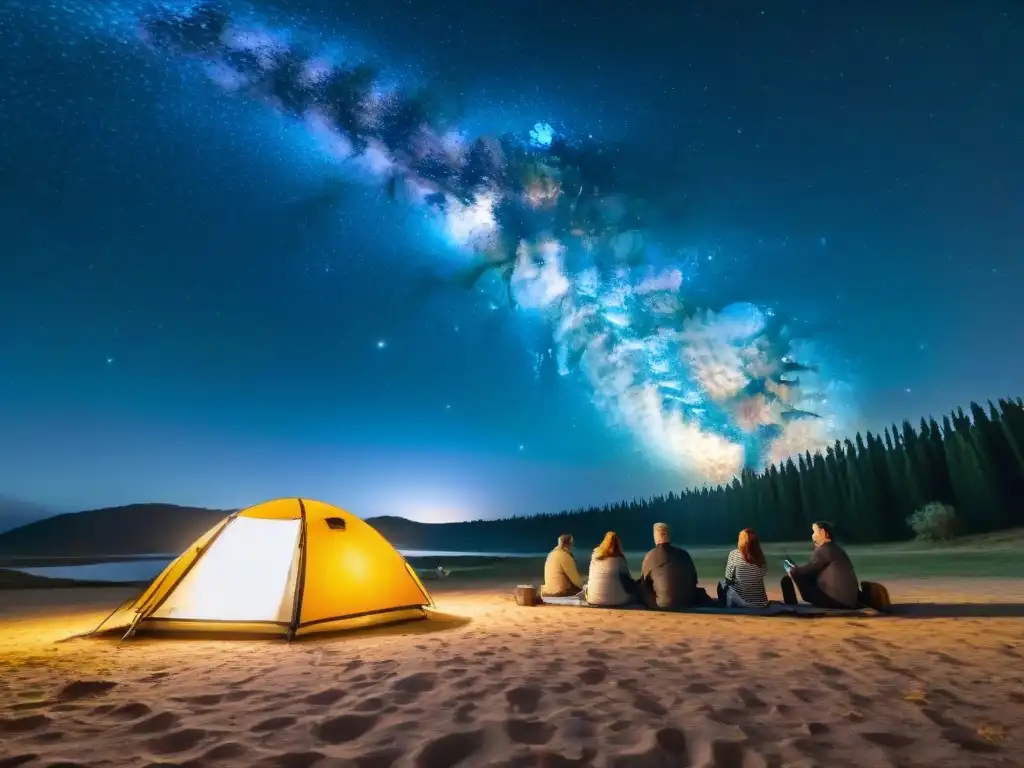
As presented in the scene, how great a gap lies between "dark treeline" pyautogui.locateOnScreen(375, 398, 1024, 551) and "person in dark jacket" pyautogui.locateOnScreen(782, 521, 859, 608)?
143 ft

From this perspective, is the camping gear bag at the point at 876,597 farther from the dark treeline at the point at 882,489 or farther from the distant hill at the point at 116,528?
the distant hill at the point at 116,528

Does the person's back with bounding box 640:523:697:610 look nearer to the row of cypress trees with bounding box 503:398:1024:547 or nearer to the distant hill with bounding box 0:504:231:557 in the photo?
the row of cypress trees with bounding box 503:398:1024:547

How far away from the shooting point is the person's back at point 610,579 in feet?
34.7

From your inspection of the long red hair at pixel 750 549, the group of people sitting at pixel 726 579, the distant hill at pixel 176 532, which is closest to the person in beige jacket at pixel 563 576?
the group of people sitting at pixel 726 579

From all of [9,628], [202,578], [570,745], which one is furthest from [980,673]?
[9,628]

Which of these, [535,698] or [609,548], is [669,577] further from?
[535,698]

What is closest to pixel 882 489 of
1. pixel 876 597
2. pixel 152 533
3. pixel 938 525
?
pixel 938 525

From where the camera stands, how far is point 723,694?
15.3 feet

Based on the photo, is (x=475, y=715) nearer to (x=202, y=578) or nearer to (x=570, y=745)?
(x=570, y=745)

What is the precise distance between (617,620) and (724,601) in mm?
2341

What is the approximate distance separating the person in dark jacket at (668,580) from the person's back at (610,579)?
16.9 inches

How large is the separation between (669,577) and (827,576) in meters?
2.69

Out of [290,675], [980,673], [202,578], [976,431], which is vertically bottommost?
[980,673]

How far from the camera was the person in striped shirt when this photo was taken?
31.1ft
